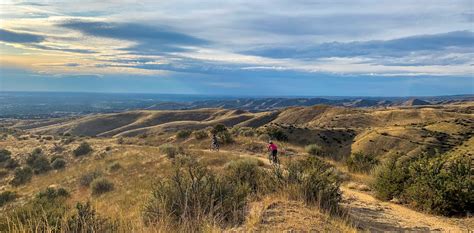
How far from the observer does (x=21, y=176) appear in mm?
31766

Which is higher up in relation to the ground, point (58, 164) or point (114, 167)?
point (114, 167)

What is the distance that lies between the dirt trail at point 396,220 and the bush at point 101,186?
1297 cm

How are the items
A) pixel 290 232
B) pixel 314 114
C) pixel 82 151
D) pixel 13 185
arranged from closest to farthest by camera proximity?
pixel 290 232
pixel 13 185
pixel 82 151
pixel 314 114

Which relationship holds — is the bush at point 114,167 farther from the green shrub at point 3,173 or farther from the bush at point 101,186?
the green shrub at point 3,173

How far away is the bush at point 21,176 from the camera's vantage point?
101 ft

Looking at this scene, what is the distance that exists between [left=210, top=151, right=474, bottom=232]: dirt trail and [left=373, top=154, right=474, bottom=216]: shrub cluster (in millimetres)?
461

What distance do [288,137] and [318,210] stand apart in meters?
44.5

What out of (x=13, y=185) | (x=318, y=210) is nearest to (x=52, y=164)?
(x=13, y=185)

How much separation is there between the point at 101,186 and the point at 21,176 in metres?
13.5

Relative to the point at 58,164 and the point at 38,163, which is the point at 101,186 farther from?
the point at 38,163

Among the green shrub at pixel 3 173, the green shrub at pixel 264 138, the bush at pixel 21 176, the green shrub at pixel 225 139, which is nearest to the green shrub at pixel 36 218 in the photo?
the bush at pixel 21 176

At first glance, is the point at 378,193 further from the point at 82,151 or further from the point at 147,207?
the point at 82,151

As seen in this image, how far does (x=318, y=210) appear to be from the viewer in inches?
359

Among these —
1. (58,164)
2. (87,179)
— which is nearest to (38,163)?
(58,164)
